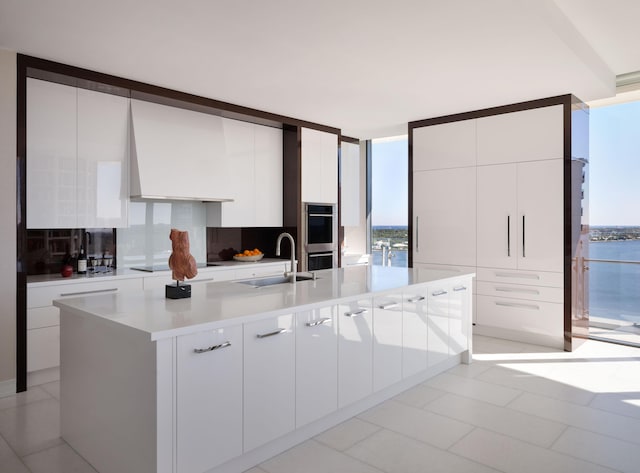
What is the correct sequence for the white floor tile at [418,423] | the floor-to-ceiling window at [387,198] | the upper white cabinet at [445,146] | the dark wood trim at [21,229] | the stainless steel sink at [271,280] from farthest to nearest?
the floor-to-ceiling window at [387,198], the upper white cabinet at [445,146], the dark wood trim at [21,229], the stainless steel sink at [271,280], the white floor tile at [418,423]

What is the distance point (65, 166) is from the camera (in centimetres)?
399

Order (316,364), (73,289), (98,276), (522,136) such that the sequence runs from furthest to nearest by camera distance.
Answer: (522,136), (98,276), (73,289), (316,364)

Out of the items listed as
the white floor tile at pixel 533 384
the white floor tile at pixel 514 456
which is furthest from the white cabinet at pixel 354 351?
the white floor tile at pixel 533 384

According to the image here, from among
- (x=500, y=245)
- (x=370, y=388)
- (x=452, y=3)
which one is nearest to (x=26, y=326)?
(x=370, y=388)

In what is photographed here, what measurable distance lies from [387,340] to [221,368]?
1407mm

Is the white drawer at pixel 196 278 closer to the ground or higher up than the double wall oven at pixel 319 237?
closer to the ground

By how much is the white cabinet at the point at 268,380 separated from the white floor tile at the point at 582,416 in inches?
67.1

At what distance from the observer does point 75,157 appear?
405 centimetres

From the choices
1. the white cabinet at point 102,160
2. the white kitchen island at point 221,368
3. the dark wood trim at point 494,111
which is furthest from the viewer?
the dark wood trim at point 494,111

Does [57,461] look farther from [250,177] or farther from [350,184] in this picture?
[350,184]

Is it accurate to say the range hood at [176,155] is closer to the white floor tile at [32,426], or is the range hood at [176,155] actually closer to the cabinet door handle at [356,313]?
the white floor tile at [32,426]

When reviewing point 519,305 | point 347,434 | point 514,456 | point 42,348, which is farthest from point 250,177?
point 514,456

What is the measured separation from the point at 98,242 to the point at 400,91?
3338 millimetres

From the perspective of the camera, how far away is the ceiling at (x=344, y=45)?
291 centimetres
